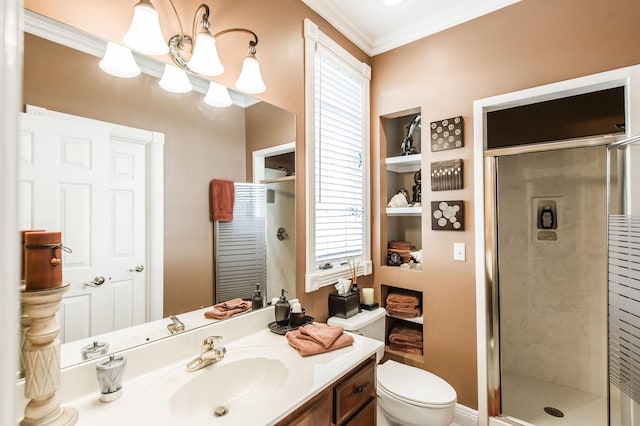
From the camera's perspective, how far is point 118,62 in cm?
112

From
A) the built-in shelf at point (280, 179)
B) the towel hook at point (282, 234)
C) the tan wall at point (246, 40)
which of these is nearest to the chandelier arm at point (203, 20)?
the tan wall at point (246, 40)

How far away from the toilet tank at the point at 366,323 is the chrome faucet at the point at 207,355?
34.3 inches

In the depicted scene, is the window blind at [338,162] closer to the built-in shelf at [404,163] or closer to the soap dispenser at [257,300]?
the built-in shelf at [404,163]

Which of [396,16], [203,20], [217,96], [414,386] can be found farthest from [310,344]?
[396,16]

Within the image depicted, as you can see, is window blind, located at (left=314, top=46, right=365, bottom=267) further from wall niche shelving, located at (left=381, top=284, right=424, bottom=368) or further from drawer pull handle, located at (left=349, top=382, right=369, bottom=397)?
drawer pull handle, located at (left=349, top=382, right=369, bottom=397)

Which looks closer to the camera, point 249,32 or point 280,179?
point 249,32

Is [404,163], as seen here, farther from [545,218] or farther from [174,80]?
[174,80]

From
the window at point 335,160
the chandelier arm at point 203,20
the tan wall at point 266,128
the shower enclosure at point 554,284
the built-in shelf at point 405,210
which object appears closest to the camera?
the chandelier arm at point 203,20

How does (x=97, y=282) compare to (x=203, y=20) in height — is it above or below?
below

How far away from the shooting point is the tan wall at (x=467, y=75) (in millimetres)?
1657

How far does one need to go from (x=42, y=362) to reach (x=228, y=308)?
0.76 metres

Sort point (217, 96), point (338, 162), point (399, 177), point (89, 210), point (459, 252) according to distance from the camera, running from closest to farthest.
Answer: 1. point (89, 210)
2. point (217, 96)
3. point (459, 252)
4. point (338, 162)
5. point (399, 177)

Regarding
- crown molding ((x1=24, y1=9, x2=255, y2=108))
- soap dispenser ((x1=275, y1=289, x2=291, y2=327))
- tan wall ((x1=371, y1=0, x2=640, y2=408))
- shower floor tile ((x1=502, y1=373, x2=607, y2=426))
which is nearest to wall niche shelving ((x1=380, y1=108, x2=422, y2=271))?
tan wall ((x1=371, y1=0, x2=640, y2=408))

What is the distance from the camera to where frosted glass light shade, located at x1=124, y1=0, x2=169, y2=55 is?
1.10m
